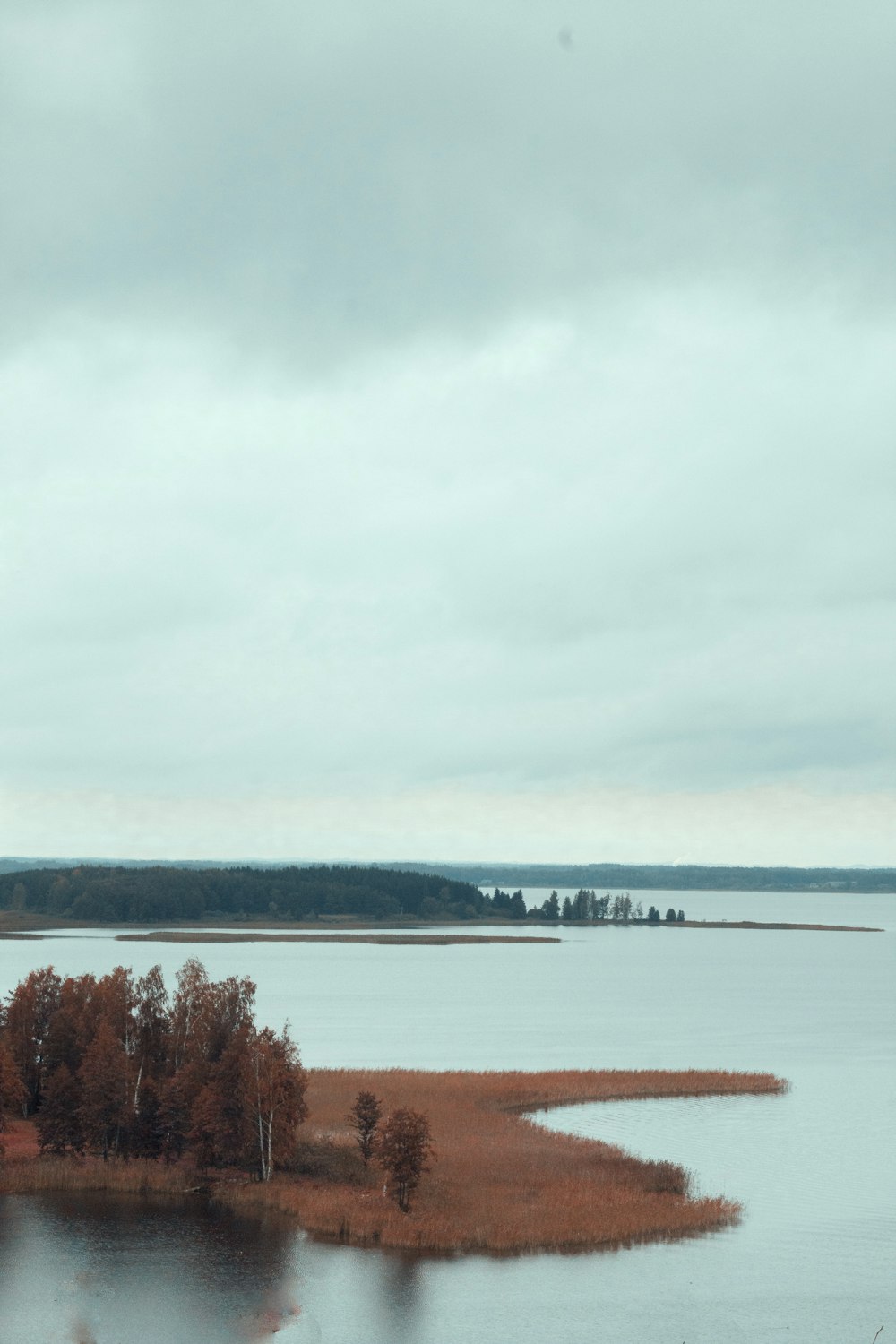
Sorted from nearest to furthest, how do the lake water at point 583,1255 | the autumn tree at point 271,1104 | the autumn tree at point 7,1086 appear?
the lake water at point 583,1255 → the autumn tree at point 271,1104 → the autumn tree at point 7,1086

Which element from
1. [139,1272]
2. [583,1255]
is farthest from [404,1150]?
[139,1272]

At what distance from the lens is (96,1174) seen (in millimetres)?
47812

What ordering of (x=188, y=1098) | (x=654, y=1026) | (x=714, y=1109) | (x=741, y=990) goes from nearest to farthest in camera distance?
(x=188, y=1098) < (x=714, y=1109) < (x=654, y=1026) < (x=741, y=990)

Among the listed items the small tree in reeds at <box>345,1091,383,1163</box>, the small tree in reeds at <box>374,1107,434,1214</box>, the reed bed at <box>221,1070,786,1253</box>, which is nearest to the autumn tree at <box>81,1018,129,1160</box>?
the reed bed at <box>221,1070,786,1253</box>

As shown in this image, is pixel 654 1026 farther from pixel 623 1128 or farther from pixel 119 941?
pixel 119 941

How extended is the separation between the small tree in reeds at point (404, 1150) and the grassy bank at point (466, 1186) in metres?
0.56

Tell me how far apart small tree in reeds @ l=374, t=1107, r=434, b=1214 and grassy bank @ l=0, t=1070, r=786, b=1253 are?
1.85 feet

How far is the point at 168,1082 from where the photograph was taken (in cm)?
4972

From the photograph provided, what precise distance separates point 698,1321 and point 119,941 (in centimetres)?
15603

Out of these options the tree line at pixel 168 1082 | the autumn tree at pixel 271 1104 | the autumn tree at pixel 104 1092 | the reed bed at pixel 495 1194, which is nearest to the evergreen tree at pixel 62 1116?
the tree line at pixel 168 1082

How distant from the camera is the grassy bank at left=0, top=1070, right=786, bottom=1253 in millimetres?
41062

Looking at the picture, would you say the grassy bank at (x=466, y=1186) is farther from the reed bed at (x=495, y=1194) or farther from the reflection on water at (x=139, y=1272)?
the reflection on water at (x=139, y=1272)

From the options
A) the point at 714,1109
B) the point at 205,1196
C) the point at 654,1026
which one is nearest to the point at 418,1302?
the point at 205,1196

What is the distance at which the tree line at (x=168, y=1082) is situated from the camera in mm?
46938
